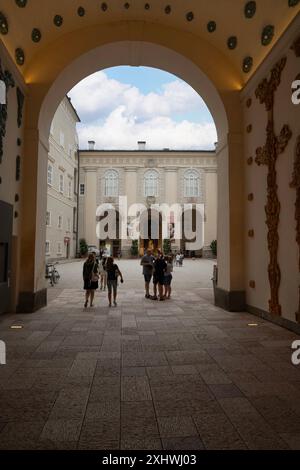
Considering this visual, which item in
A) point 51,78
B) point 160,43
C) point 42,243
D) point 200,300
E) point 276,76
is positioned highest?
point 160,43

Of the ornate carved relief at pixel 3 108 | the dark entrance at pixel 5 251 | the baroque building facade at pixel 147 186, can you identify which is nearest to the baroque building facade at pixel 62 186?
the baroque building facade at pixel 147 186

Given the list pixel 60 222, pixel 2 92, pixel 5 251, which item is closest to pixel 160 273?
pixel 5 251

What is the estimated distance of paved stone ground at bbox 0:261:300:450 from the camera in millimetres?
3014

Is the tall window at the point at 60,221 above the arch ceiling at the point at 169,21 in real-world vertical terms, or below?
below

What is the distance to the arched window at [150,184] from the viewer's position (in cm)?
4213

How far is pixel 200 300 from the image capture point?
11.2m

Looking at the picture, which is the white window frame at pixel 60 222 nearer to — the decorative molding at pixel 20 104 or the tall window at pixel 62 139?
the tall window at pixel 62 139

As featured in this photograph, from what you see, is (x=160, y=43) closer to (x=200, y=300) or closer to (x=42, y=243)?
(x=42, y=243)

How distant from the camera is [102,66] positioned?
1002cm

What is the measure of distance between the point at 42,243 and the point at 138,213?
3209 cm

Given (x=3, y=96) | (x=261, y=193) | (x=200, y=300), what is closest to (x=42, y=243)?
(x=3, y=96)

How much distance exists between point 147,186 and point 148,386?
38.8 m

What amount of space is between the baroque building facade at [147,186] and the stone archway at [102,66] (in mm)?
31635

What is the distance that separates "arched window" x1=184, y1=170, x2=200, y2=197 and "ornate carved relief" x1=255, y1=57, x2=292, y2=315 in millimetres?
34349
